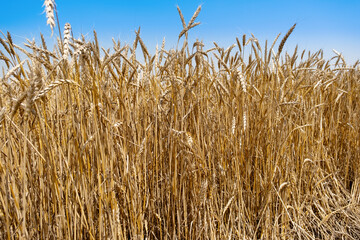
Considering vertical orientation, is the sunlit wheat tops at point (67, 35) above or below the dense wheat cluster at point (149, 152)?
above

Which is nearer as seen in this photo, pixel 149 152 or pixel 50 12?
pixel 50 12

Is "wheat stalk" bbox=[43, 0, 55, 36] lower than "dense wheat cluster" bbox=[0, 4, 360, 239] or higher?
higher

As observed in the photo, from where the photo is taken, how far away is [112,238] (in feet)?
3.49

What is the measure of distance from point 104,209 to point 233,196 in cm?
62

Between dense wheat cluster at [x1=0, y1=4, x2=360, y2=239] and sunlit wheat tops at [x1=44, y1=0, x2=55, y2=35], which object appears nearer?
sunlit wheat tops at [x1=44, y1=0, x2=55, y2=35]

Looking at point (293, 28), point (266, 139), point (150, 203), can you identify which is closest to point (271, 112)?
point (266, 139)

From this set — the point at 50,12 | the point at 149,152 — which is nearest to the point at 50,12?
the point at 50,12

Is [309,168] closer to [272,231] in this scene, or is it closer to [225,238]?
[272,231]

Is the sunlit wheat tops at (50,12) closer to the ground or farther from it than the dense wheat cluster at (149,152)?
farther from it

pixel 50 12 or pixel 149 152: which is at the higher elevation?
pixel 50 12

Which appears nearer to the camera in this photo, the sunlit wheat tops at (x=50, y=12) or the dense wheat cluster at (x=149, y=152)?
the sunlit wheat tops at (x=50, y=12)

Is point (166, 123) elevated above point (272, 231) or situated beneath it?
elevated above

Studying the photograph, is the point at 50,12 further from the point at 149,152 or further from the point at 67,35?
the point at 149,152

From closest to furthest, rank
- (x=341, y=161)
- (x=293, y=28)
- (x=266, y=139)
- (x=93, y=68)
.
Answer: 1. (x=93, y=68)
2. (x=293, y=28)
3. (x=266, y=139)
4. (x=341, y=161)
